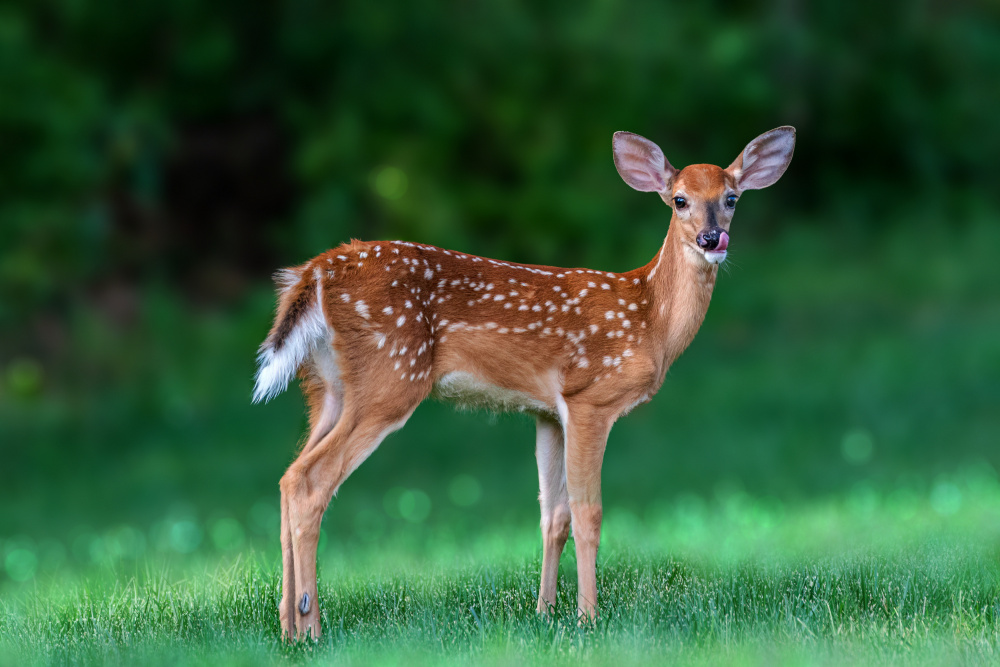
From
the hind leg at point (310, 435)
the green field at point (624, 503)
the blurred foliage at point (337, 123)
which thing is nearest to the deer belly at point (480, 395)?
the green field at point (624, 503)

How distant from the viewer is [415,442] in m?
10.9

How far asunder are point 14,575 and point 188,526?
1.85 metres

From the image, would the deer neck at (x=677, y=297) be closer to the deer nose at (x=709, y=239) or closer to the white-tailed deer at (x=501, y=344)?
the white-tailed deer at (x=501, y=344)

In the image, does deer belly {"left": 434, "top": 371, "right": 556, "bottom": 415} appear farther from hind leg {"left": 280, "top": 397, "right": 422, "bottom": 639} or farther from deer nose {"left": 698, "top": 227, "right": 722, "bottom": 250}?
deer nose {"left": 698, "top": 227, "right": 722, "bottom": 250}

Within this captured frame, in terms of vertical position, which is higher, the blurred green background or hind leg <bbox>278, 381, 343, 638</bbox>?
the blurred green background

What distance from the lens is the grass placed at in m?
3.98

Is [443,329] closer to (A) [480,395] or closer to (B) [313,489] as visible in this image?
(A) [480,395]

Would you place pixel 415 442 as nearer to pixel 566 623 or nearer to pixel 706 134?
pixel 706 134

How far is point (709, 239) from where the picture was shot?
4.54 meters

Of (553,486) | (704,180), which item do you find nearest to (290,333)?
(553,486)

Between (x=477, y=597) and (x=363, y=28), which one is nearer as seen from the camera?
(x=477, y=597)

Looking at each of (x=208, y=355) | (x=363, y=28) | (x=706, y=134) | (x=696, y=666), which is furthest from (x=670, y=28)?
(x=696, y=666)

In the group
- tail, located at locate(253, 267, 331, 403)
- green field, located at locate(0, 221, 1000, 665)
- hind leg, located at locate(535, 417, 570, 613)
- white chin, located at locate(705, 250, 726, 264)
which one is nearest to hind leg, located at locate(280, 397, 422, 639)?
green field, located at locate(0, 221, 1000, 665)

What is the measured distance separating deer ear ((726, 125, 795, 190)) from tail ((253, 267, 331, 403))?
1.80 meters
